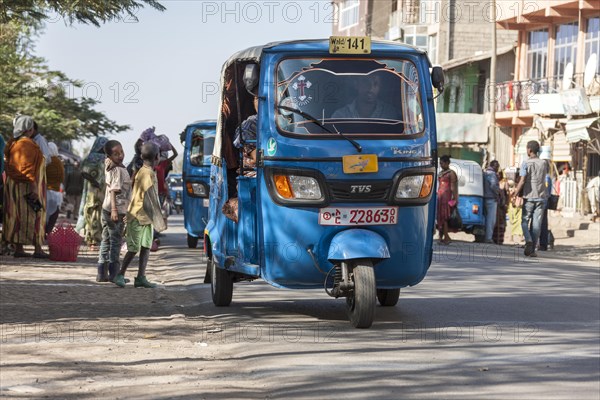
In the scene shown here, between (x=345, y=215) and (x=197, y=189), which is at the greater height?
(x=197, y=189)

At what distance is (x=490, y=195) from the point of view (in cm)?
2842

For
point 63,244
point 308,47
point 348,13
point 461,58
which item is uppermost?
point 348,13

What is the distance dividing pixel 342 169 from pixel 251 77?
1.09 meters

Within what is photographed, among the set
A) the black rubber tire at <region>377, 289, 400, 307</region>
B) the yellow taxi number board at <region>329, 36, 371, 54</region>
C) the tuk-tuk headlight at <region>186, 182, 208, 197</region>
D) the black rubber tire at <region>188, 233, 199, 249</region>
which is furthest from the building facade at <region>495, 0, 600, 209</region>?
the yellow taxi number board at <region>329, 36, 371, 54</region>

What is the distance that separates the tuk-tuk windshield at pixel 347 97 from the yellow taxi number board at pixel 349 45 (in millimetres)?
116

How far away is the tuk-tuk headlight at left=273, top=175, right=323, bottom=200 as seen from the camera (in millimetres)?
10688

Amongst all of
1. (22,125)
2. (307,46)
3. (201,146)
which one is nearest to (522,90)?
(201,146)

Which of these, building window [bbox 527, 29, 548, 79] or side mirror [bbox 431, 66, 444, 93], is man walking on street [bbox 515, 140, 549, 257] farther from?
building window [bbox 527, 29, 548, 79]

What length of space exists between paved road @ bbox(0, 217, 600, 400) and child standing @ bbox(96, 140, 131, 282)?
0.41 meters

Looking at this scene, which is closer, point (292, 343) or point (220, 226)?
point (292, 343)

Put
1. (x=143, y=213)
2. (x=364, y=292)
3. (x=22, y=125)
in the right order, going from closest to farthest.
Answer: (x=364, y=292) → (x=143, y=213) → (x=22, y=125)

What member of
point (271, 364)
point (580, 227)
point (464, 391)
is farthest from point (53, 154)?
point (580, 227)

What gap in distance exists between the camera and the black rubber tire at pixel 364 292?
34.3ft

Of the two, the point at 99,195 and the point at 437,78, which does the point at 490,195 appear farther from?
the point at 437,78
